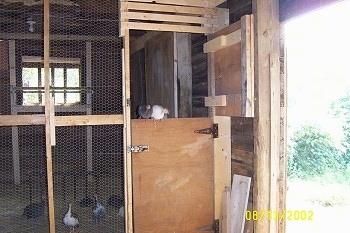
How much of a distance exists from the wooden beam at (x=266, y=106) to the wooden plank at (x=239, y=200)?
14cm

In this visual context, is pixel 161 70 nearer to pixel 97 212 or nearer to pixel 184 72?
pixel 184 72

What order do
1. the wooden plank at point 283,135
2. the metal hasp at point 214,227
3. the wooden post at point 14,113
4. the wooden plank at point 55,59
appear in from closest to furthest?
the wooden plank at point 283,135 → the metal hasp at point 214,227 → the wooden post at point 14,113 → the wooden plank at point 55,59

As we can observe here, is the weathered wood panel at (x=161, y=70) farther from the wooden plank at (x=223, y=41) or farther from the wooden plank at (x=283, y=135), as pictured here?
the wooden plank at (x=283, y=135)

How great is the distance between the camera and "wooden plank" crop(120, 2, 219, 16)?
105 inches

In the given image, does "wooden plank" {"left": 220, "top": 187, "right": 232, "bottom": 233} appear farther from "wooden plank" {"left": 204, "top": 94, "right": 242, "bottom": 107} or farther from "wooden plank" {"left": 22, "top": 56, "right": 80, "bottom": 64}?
"wooden plank" {"left": 22, "top": 56, "right": 80, "bottom": 64}

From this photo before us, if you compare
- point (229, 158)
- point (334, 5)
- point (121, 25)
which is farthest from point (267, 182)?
point (121, 25)

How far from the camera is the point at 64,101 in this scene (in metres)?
5.08

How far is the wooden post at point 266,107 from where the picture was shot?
2.36m

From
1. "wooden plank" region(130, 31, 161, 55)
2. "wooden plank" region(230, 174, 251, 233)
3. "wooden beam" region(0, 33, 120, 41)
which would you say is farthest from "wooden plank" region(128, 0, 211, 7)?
"wooden beam" region(0, 33, 120, 41)

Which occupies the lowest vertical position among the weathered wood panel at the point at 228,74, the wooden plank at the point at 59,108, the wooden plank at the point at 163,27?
the wooden plank at the point at 59,108

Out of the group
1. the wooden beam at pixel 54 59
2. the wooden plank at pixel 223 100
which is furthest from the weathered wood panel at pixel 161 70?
the wooden beam at pixel 54 59

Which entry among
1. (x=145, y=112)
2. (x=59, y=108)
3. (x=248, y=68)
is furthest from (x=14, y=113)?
(x=248, y=68)

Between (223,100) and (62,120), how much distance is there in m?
1.23

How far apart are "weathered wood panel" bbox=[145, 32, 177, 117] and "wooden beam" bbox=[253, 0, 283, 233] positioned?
138cm
